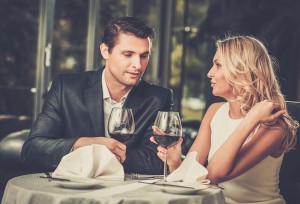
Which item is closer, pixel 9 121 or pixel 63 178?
pixel 63 178

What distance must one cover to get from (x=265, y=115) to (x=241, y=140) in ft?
0.45

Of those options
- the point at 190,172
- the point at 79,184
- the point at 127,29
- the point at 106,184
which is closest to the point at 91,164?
the point at 106,184

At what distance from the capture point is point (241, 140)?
2422 millimetres

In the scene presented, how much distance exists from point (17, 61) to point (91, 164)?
5.21 m

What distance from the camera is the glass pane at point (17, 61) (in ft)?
21.1

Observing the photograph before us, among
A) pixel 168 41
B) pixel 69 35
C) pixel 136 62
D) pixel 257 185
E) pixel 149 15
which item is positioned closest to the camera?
pixel 257 185

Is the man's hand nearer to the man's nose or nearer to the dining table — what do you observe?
the dining table

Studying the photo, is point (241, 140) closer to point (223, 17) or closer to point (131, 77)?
point (131, 77)

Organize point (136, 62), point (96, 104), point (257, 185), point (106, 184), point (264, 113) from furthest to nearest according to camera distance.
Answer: point (96, 104) < point (136, 62) < point (257, 185) < point (264, 113) < point (106, 184)

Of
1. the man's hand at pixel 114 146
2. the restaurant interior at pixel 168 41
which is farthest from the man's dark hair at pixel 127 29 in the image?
the restaurant interior at pixel 168 41

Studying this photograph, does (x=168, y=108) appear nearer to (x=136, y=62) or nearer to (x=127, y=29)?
(x=136, y=62)

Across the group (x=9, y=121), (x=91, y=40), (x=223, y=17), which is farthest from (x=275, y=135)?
(x=223, y=17)

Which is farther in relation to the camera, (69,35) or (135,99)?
(69,35)

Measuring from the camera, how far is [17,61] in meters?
7.21
